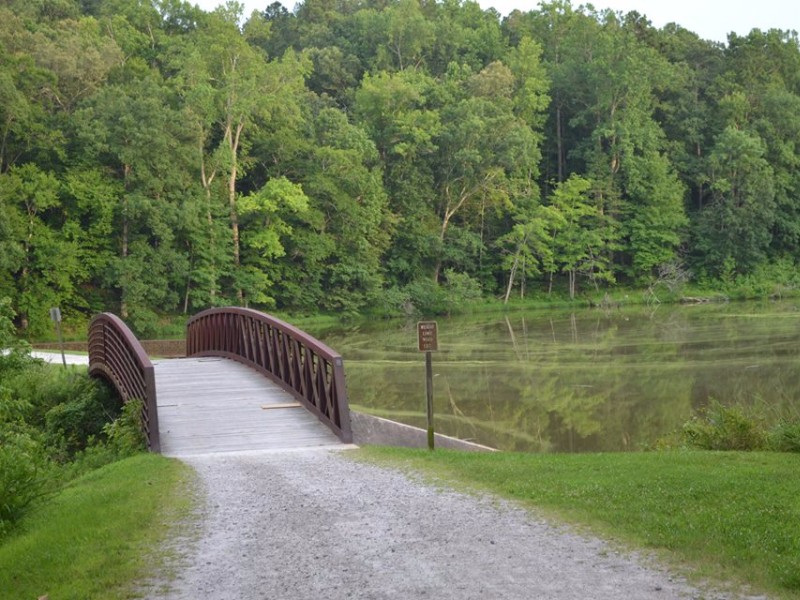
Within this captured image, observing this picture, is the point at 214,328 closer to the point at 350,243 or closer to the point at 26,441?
the point at 26,441

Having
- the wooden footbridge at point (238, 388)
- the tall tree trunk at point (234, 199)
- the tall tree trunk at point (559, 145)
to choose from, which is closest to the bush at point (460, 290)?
the tall tree trunk at point (234, 199)

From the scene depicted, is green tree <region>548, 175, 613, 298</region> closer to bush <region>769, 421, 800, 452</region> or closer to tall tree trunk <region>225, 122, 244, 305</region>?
tall tree trunk <region>225, 122, 244, 305</region>

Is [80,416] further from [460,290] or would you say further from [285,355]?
[460,290]

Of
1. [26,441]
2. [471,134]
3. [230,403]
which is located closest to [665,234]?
[471,134]

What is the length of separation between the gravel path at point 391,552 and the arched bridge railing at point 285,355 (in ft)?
12.0

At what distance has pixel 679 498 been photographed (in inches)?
288

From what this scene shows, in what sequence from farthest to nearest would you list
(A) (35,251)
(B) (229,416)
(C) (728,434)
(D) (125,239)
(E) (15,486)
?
(D) (125,239) < (A) (35,251) < (B) (229,416) < (C) (728,434) < (E) (15,486)

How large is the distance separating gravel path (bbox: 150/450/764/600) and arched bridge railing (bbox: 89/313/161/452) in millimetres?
3736

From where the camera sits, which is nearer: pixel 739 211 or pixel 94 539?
pixel 94 539


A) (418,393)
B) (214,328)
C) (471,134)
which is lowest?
(418,393)

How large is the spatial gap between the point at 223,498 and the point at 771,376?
16.7 meters

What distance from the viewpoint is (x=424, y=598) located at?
5.45m

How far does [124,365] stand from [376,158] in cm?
3831

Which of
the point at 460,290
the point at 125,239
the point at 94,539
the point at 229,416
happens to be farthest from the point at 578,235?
the point at 94,539
